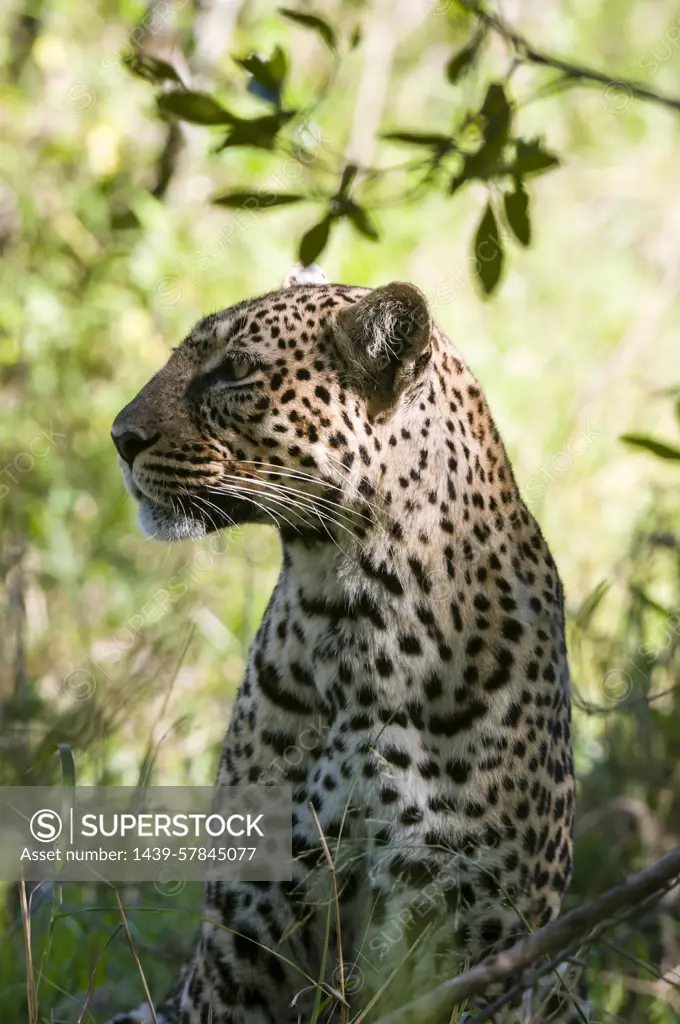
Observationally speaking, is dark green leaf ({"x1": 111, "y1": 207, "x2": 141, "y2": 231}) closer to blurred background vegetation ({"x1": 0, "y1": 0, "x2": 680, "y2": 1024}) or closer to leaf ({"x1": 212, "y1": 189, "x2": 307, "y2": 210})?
leaf ({"x1": 212, "y1": 189, "x2": 307, "y2": 210})

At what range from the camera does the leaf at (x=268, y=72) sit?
294cm

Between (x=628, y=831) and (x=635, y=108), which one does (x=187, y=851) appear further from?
(x=635, y=108)

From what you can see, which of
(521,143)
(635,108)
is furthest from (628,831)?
(635,108)

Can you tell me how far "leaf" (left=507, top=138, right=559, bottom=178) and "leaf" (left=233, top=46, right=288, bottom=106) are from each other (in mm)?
562

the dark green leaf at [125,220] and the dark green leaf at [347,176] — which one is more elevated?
the dark green leaf at [125,220]

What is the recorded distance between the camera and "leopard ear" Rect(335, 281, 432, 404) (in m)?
3.56

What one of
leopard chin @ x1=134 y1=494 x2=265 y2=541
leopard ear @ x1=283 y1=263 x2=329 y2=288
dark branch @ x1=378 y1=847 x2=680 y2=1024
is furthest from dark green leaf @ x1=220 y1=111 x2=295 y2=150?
dark branch @ x1=378 y1=847 x2=680 y2=1024

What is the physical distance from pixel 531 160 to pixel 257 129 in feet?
2.06

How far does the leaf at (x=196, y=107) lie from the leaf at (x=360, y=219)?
1.21 ft

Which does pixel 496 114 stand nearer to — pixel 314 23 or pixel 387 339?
pixel 314 23

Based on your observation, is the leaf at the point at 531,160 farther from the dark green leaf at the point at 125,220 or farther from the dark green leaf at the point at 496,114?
the dark green leaf at the point at 125,220

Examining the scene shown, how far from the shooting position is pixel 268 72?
2.99 m
